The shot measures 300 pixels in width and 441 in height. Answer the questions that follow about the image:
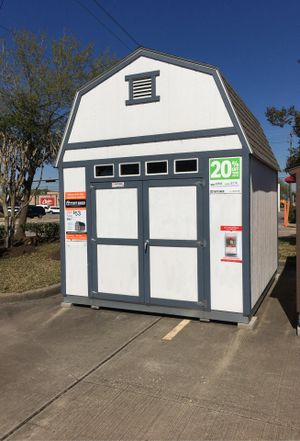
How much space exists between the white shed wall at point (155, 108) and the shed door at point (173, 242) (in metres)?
0.91

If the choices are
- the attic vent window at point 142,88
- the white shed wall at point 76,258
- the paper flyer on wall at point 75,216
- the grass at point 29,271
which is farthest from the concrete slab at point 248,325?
the grass at point 29,271

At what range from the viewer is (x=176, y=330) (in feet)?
18.5

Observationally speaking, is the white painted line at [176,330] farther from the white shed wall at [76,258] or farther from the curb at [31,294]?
the curb at [31,294]

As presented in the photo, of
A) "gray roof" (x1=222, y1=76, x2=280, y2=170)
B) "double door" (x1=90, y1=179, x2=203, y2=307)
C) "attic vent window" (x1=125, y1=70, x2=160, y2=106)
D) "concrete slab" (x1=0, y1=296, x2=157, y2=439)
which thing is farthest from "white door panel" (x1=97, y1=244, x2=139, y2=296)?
"gray roof" (x1=222, y1=76, x2=280, y2=170)

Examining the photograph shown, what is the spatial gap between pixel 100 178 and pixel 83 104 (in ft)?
4.35

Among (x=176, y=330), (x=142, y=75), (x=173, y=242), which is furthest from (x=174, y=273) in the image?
(x=142, y=75)

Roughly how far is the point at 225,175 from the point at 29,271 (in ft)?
19.0

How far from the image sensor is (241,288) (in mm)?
5680

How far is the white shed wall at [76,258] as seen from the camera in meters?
6.78

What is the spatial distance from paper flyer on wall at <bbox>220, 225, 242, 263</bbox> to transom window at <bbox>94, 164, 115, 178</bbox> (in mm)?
2065

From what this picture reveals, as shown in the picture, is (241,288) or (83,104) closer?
(241,288)

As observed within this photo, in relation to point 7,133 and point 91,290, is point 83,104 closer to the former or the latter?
point 91,290

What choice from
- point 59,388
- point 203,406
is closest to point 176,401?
point 203,406

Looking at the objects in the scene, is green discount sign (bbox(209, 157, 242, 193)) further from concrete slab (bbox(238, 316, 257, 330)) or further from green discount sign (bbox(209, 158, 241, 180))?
concrete slab (bbox(238, 316, 257, 330))
